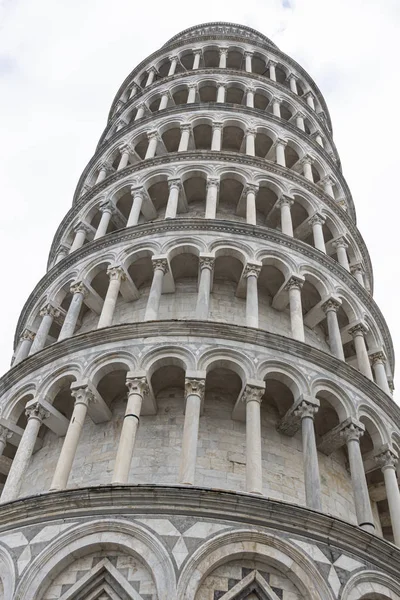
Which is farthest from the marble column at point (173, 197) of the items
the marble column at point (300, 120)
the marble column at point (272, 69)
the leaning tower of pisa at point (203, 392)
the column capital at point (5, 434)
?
the marble column at point (272, 69)

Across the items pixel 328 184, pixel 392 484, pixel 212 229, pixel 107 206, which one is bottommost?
pixel 392 484

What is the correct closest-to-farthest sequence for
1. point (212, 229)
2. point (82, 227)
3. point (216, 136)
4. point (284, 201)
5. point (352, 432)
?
point (352, 432) < point (212, 229) < point (284, 201) < point (82, 227) < point (216, 136)

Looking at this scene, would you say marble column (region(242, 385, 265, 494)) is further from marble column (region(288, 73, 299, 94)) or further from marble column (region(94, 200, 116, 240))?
marble column (region(288, 73, 299, 94))

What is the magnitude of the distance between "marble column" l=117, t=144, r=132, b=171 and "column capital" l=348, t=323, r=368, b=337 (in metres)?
9.81

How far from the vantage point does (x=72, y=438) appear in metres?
13.2

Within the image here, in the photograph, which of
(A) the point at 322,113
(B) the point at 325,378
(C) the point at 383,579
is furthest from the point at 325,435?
(A) the point at 322,113

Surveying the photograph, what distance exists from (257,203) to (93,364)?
941 centimetres

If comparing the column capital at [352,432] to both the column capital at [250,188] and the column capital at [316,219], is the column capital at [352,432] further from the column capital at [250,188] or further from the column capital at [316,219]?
the column capital at [250,188]

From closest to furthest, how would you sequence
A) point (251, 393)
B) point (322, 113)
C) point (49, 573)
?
point (49, 573)
point (251, 393)
point (322, 113)

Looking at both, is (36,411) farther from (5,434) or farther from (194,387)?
(194,387)

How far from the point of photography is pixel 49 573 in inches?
423

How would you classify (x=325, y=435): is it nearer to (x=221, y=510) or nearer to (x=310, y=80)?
(x=221, y=510)

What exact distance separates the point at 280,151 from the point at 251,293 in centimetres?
848

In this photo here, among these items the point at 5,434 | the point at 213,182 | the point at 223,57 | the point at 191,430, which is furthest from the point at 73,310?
the point at 223,57
